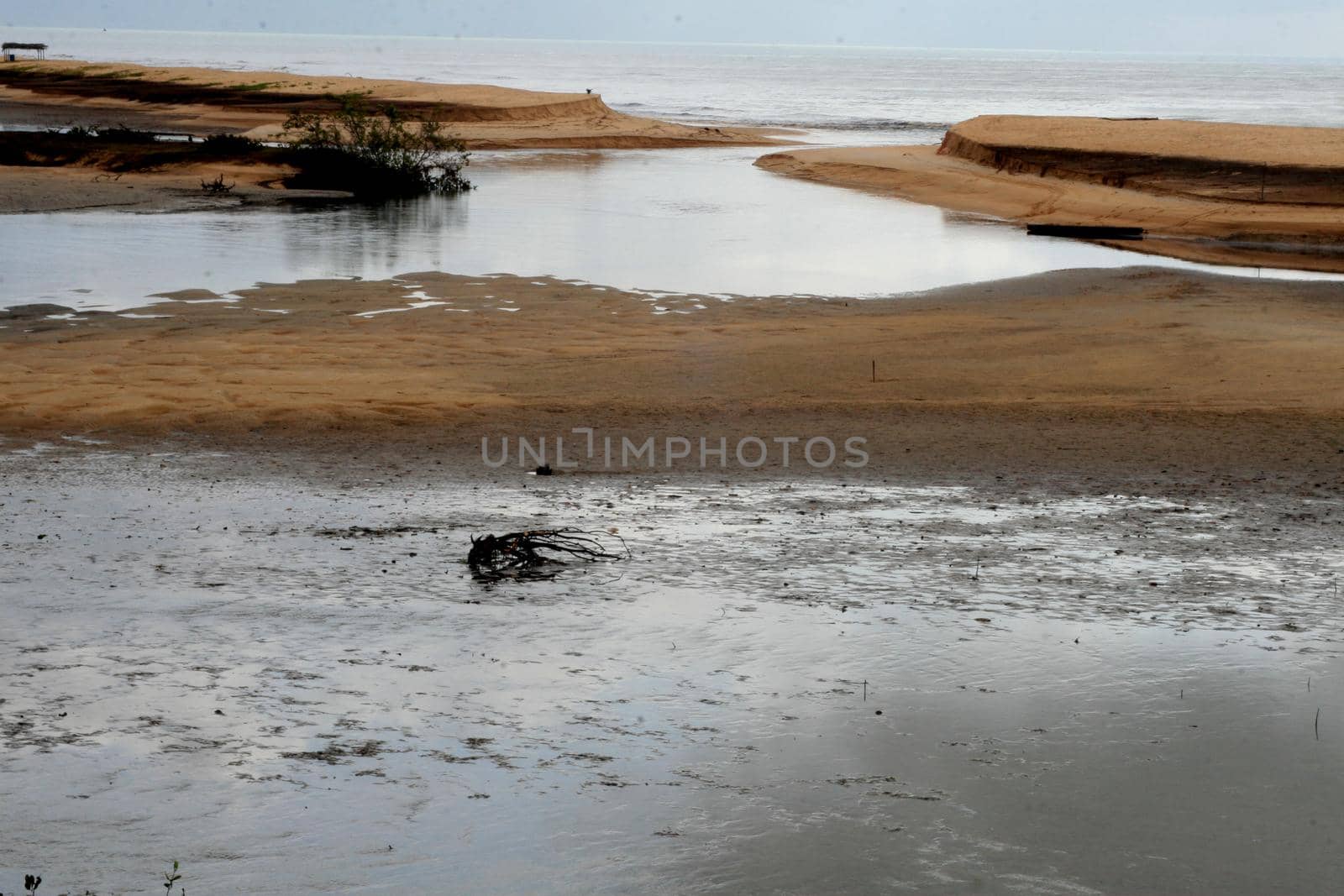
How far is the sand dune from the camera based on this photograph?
1899 inches

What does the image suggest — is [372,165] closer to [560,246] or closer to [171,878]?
[560,246]

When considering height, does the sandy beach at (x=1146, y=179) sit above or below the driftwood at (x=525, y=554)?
above

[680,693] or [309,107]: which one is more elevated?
[309,107]

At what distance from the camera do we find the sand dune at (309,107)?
48234 millimetres

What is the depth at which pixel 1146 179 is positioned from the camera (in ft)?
96.1

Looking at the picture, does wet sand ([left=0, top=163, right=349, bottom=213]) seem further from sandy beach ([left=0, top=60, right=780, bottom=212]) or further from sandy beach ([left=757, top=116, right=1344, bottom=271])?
sandy beach ([left=757, top=116, right=1344, bottom=271])

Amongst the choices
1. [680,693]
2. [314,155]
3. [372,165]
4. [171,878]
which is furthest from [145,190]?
[171,878]

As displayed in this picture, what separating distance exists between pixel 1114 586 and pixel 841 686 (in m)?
1.78

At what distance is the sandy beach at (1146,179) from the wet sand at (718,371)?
21.4ft

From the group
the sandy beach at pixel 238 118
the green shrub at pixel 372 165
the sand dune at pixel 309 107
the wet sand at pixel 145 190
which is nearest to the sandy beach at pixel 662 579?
the wet sand at pixel 145 190

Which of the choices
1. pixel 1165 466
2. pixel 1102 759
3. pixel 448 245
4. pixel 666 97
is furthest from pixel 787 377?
pixel 666 97

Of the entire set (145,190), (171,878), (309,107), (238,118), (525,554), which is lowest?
(171,878)

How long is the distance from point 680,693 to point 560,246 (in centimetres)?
1597

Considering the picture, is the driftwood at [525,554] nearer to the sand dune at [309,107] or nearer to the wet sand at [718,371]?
the wet sand at [718,371]
